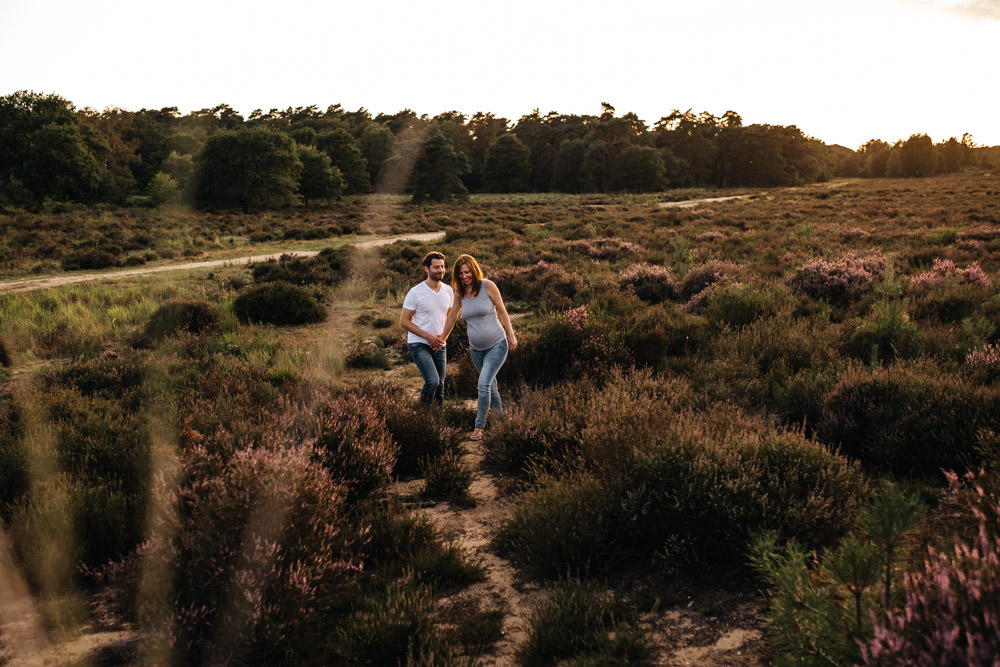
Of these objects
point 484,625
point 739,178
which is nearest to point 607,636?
point 484,625

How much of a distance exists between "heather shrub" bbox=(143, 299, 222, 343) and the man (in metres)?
5.81

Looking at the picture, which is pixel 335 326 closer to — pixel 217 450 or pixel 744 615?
pixel 217 450

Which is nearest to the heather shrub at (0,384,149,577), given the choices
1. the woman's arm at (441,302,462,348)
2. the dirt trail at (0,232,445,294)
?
the woman's arm at (441,302,462,348)

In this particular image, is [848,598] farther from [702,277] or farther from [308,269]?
[308,269]

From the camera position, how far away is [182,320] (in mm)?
10914

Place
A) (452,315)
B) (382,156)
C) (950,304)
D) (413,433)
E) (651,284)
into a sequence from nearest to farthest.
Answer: (413,433) < (452,315) < (950,304) < (651,284) < (382,156)

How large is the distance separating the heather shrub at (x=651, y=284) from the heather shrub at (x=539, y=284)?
1143mm

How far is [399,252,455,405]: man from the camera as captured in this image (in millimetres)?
6492

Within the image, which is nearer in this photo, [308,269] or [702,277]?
[702,277]

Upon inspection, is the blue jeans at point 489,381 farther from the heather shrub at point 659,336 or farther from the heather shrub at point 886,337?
the heather shrub at point 886,337

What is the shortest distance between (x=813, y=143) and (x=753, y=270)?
111125mm

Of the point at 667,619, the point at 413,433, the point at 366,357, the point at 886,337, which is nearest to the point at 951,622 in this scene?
the point at 667,619

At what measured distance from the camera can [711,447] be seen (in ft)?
13.0

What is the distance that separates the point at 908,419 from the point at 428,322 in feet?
15.3
